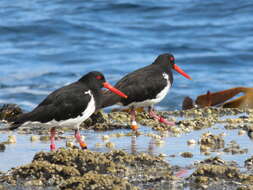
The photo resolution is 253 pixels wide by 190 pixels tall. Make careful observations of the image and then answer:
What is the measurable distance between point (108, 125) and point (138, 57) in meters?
11.5

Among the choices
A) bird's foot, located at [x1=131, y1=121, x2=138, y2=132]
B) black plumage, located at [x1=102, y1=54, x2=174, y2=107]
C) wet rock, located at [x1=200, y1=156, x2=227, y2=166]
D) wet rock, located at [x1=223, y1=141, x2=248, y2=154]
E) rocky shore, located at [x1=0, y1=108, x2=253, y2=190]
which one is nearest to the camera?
rocky shore, located at [x1=0, y1=108, x2=253, y2=190]

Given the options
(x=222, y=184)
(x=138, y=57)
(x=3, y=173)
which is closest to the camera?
(x=222, y=184)

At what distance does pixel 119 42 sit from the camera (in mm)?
22141

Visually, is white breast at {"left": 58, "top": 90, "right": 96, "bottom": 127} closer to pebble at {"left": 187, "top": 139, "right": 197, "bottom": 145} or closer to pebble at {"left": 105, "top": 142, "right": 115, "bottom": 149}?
pebble at {"left": 105, "top": 142, "right": 115, "bottom": 149}

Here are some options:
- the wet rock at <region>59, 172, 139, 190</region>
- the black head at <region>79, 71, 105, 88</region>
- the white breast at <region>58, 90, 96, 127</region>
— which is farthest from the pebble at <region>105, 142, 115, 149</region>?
the wet rock at <region>59, 172, 139, 190</region>

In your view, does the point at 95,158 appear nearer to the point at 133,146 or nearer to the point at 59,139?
the point at 133,146

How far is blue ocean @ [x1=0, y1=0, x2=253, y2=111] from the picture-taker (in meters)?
18.3

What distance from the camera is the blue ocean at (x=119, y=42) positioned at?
721 inches

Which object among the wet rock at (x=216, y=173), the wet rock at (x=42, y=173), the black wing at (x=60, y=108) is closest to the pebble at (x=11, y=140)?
the black wing at (x=60, y=108)

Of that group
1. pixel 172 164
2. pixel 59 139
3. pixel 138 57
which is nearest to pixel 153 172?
pixel 172 164

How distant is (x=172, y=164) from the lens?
6.71m

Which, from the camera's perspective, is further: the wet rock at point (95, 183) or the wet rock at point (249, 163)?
the wet rock at point (249, 163)

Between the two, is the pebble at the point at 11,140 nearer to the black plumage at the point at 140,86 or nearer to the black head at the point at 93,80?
the black head at the point at 93,80

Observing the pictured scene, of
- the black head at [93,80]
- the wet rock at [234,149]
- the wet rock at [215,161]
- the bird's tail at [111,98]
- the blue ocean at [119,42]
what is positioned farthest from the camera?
the blue ocean at [119,42]
